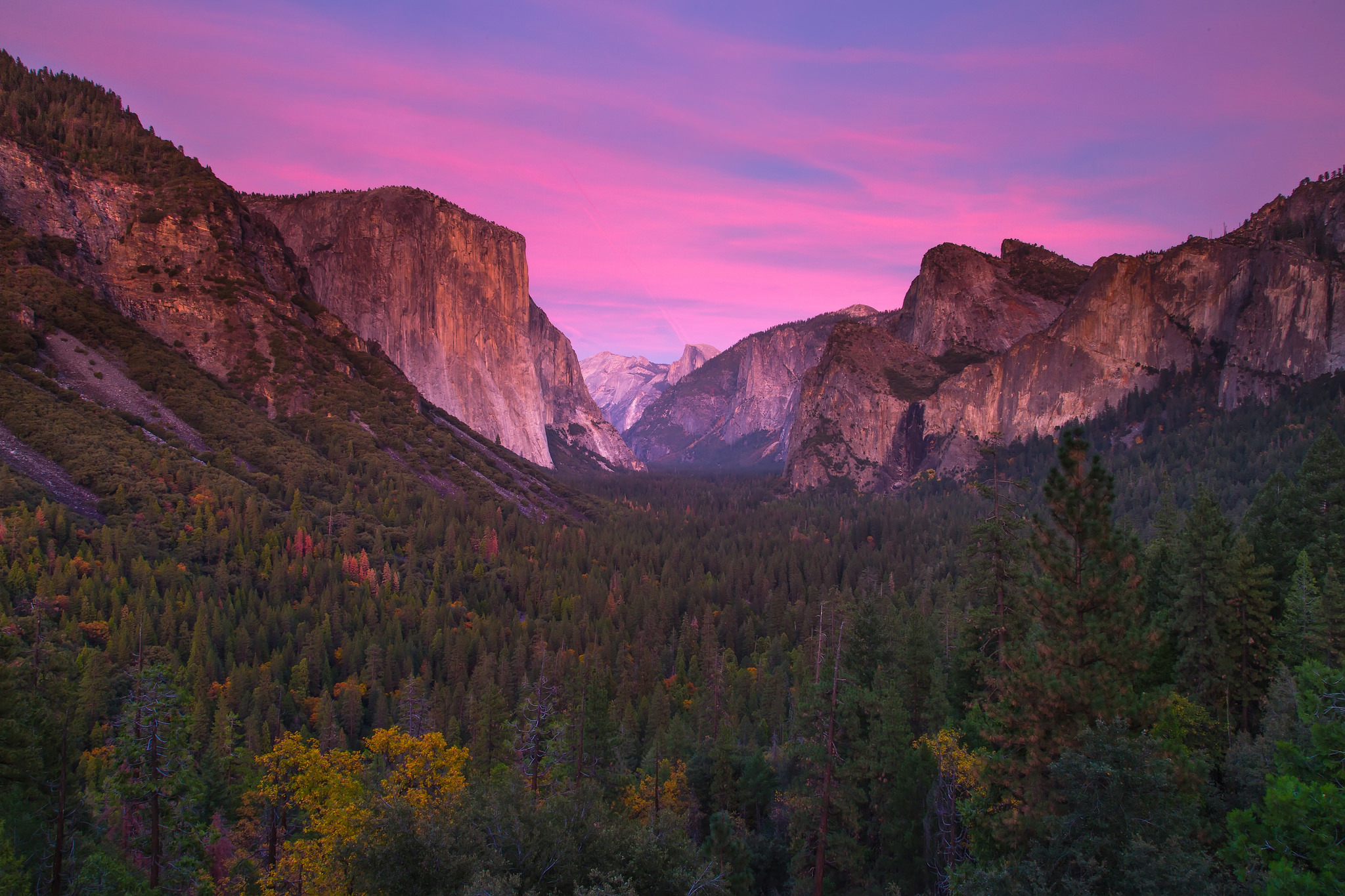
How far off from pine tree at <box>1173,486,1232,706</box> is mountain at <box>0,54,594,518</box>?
3524 inches

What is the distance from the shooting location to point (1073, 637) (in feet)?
57.6

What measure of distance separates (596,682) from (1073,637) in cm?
2510

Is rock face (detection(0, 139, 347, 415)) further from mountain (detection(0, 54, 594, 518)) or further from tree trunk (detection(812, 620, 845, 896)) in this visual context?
tree trunk (detection(812, 620, 845, 896))

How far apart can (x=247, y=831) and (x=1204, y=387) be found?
19421 centimetres

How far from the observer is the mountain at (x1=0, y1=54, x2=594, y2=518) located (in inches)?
3504

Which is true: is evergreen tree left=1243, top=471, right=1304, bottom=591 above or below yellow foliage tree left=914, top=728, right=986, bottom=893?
above

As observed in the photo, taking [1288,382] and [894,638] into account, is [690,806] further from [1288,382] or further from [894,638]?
[1288,382]

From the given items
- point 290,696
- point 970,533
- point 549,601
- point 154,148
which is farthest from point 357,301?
point 970,533

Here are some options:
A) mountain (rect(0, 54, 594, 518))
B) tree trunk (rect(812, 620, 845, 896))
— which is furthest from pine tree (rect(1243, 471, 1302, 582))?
mountain (rect(0, 54, 594, 518))

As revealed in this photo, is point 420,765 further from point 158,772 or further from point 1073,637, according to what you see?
point 1073,637

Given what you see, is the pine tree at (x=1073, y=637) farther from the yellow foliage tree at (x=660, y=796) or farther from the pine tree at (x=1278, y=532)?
the pine tree at (x=1278, y=532)

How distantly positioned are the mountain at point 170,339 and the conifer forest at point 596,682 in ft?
3.43

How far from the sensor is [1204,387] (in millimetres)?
159375

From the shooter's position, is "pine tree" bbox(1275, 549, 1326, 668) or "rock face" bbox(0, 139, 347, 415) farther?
"rock face" bbox(0, 139, 347, 415)
